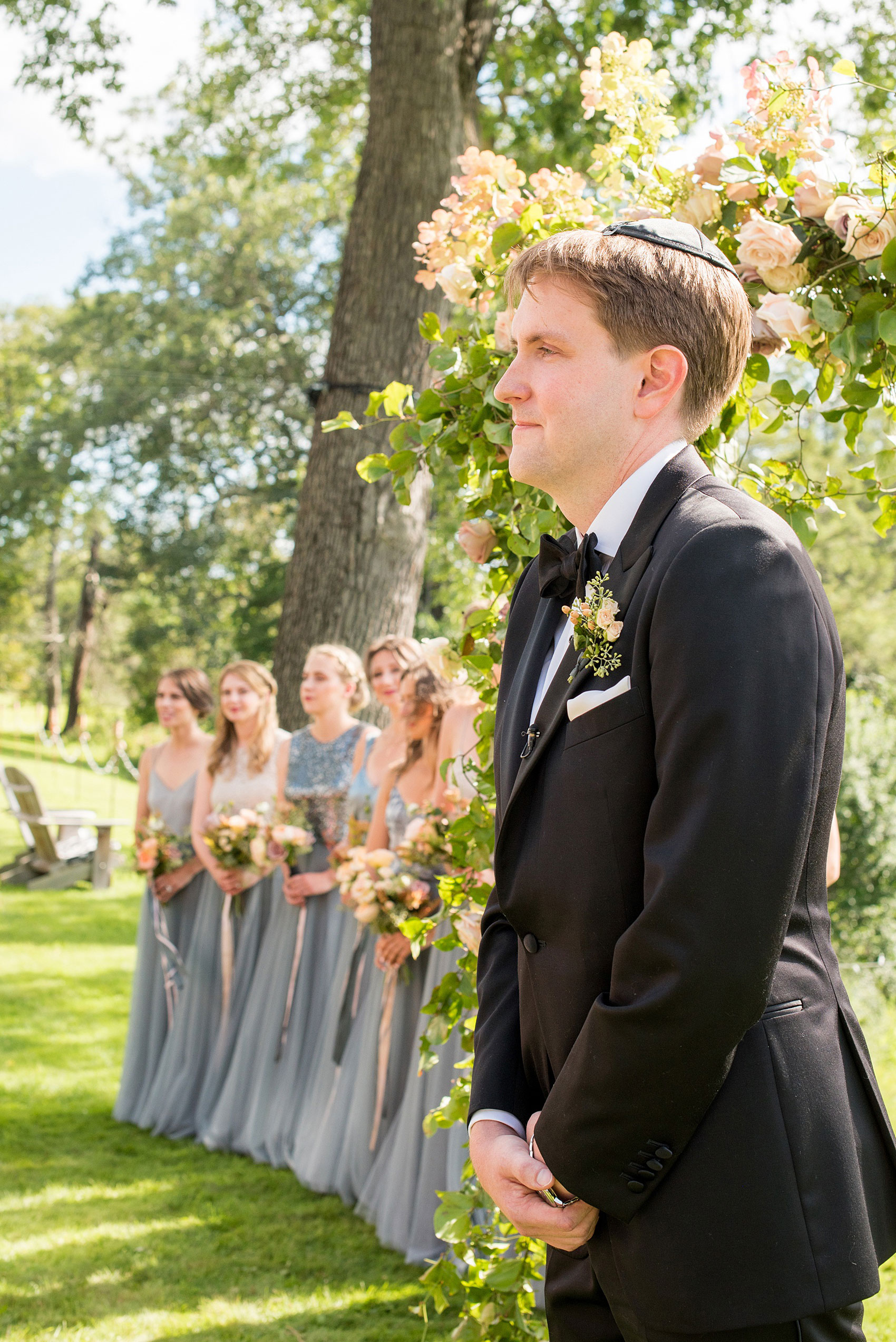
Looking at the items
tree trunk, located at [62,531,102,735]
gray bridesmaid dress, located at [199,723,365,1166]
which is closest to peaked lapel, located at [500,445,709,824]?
gray bridesmaid dress, located at [199,723,365,1166]

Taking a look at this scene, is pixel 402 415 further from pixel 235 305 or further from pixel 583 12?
pixel 235 305

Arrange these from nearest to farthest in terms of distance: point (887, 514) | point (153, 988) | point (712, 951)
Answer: point (712, 951), point (887, 514), point (153, 988)

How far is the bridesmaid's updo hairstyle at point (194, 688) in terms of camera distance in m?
7.11

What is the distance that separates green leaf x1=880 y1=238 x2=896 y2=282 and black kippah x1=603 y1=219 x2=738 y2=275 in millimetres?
496

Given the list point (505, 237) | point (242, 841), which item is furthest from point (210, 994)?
point (505, 237)

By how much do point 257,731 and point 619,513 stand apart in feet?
16.9

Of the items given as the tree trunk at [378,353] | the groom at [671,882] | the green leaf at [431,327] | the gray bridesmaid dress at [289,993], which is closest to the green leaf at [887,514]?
the groom at [671,882]

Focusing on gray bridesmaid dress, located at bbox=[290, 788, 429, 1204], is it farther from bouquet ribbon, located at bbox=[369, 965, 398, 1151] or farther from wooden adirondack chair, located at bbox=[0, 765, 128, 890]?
wooden adirondack chair, located at bbox=[0, 765, 128, 890]

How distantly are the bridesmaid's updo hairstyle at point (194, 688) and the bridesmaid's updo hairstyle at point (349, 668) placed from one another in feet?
3.67

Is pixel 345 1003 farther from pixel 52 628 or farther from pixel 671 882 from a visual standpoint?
pixel 52 628

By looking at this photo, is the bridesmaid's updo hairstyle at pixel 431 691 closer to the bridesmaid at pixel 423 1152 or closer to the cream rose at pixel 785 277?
the bridesmaid at pixel 423 1152

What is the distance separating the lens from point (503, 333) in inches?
96.6

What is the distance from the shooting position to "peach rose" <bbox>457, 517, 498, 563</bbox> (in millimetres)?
2730

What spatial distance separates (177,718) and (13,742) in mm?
30030
